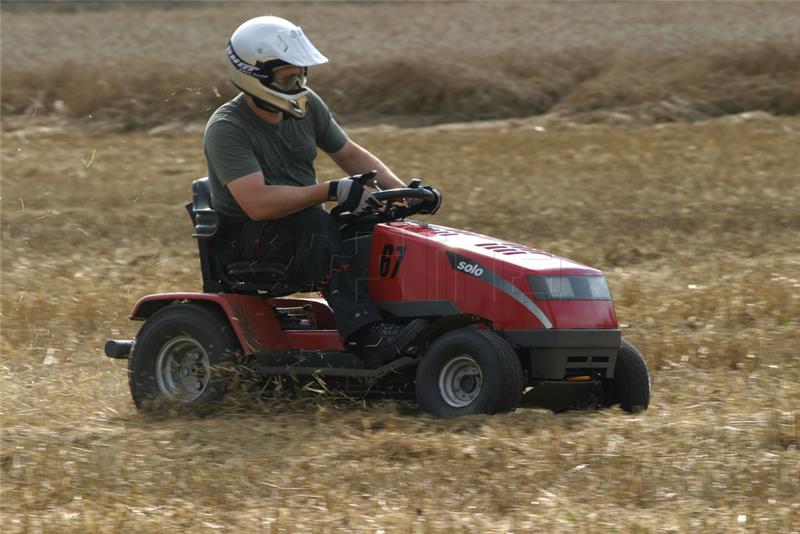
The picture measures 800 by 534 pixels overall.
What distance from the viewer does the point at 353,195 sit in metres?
7.06

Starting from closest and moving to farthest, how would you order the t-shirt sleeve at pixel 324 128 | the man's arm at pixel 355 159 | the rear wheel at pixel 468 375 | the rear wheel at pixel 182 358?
the rear wheel at pixel 468 375 → the rear wheel at pixel 182 358 → the t-shirt sleeve at pixel 324 128 → the man's arm at pixel 355 159

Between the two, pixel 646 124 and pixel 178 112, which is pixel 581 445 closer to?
pixel 646 124

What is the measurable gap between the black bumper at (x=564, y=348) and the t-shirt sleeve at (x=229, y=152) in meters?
1.62

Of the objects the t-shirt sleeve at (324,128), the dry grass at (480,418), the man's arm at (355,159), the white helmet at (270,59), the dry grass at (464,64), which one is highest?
the dry grass at (464,64)

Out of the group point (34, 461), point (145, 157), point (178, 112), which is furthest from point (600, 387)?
point (178, 112)

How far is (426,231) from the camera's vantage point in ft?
24.1

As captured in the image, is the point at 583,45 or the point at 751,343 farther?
the point at 583,45

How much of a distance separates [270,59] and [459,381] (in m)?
1.94

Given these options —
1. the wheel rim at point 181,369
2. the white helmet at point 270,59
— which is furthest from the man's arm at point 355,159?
the wheel rim at point 181,369

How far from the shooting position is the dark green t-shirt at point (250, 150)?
7.37 m

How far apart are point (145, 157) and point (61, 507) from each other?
1394cm

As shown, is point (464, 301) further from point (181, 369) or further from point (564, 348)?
point (181, 369)

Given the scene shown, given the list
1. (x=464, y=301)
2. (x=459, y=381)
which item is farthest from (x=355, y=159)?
(x=459, y=381)

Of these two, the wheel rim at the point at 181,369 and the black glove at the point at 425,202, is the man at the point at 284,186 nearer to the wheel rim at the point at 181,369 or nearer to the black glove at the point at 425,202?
the black glove at the point at 425,202
